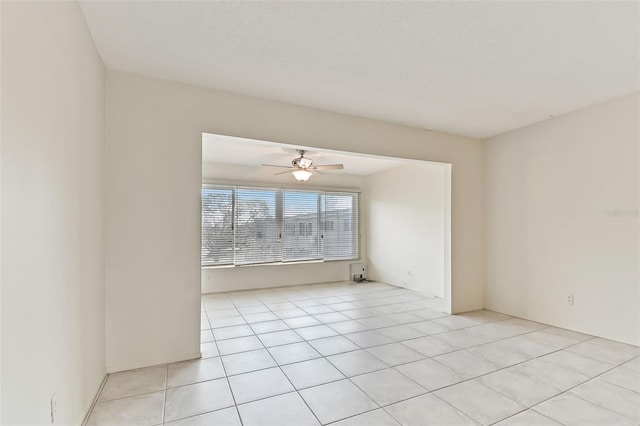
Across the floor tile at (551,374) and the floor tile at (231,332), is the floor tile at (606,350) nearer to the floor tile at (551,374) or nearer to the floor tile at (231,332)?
the floor tile at (551,374)

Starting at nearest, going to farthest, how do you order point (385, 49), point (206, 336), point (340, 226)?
point (385, 49) < point (206, 336) < point (340, 226)

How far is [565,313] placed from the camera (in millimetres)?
3641

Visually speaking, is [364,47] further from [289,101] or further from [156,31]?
[156,31]

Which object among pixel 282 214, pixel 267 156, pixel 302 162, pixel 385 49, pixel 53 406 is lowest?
pixel 53 406

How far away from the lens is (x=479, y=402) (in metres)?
2.15

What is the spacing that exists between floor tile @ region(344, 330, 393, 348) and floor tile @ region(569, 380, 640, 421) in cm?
159

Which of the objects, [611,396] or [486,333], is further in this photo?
[486,333]

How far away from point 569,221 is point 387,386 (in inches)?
118

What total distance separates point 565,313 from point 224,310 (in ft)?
14.5

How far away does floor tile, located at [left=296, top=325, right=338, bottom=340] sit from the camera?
3.45m

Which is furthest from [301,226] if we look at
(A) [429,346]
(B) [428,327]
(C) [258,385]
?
(C) [258,385]

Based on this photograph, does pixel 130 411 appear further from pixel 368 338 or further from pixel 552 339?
pixel 552 339

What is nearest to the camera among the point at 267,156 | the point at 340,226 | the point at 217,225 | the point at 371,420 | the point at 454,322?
the point at 371,420

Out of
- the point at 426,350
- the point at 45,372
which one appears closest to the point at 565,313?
the point at 426,350
